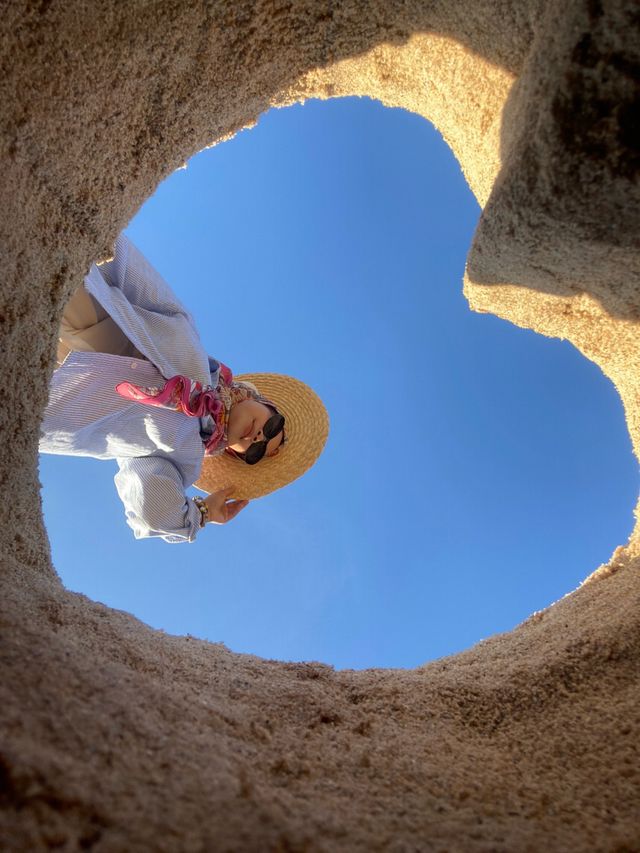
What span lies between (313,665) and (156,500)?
0.85m

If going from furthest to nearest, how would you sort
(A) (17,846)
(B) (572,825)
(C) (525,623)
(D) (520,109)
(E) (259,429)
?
(E) (259,429) < (C) (525,623) < (D) (520,109) < (B) (572,825) < (A) (17,846)

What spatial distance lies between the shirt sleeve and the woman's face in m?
0.26

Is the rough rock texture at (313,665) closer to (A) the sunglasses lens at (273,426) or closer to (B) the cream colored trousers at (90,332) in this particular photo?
(B) the cream colored trousers at (90,332)

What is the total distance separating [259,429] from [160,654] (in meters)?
1.18

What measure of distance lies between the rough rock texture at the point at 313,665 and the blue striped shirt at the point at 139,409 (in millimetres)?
538

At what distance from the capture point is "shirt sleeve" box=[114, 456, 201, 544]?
1.98 metres

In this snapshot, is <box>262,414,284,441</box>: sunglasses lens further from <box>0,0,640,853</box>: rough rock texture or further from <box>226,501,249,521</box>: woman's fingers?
<box>0,0,640,853</box>: rough rock texture

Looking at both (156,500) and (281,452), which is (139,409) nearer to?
(156,500)

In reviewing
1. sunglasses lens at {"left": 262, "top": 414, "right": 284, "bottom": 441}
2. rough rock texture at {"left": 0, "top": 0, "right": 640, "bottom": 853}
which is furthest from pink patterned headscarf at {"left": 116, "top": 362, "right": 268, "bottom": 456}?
rough rock texture at {"left": 0, "top": 0, "right": 640, "bottom": 853}

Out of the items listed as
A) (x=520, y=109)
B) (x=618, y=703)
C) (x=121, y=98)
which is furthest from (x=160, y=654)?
(x=520, y=109)

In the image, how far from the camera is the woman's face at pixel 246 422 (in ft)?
7.06

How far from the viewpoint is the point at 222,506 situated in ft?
7.48

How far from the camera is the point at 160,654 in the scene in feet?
3.62

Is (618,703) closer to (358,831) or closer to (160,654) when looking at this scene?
(358,831)
